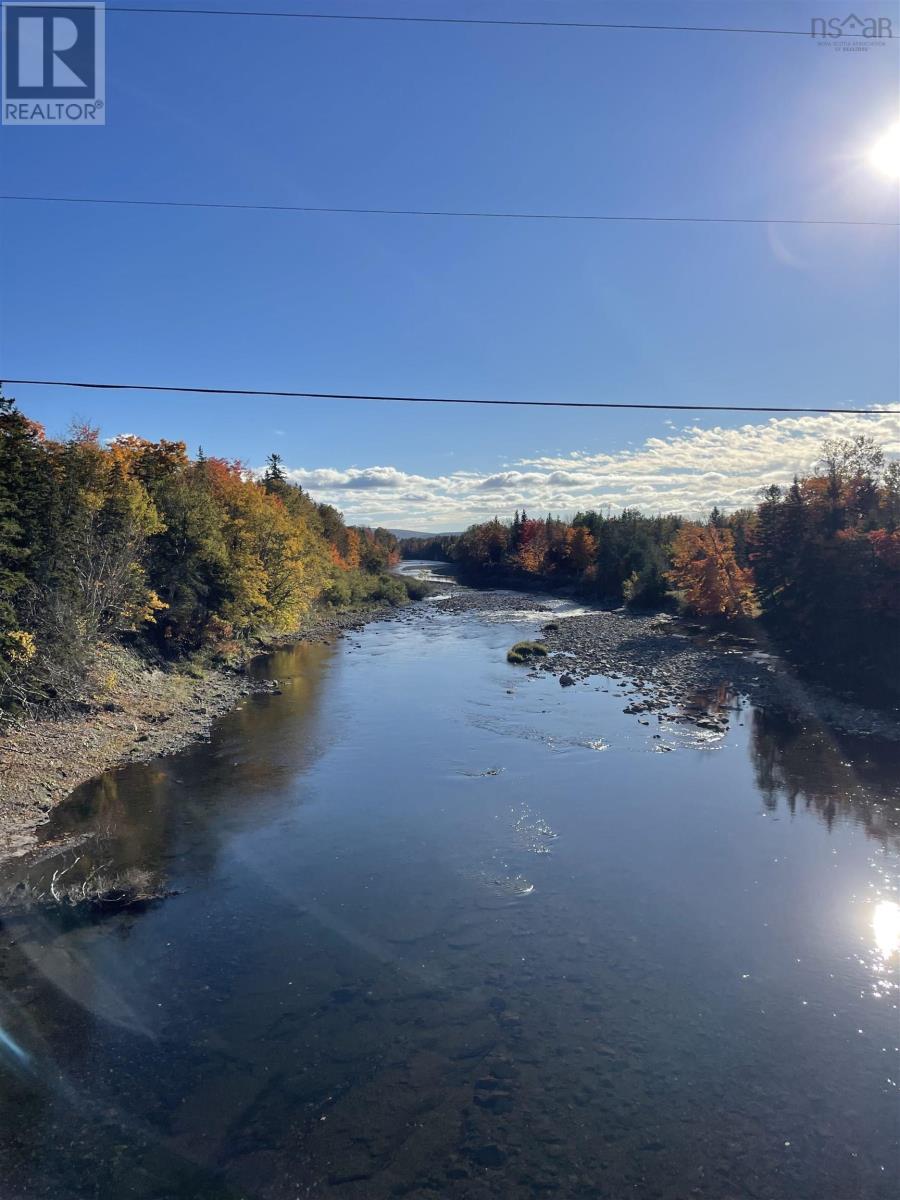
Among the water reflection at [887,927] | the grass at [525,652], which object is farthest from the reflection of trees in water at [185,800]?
the grass at [525,652]

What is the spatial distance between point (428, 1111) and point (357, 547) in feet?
258

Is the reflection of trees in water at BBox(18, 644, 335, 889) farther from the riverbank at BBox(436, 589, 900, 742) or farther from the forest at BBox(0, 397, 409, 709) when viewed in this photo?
the riverbank at BBox(436, 589, 900, 742)

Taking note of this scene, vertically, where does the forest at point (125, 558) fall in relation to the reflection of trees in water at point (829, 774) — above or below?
above

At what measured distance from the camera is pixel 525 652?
121 ft

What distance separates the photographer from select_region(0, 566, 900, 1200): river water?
693 centimetres

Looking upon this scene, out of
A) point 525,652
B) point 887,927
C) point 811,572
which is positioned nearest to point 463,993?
point 887,927

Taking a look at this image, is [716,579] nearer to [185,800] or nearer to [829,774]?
[829,774]

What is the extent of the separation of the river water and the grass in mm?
17642

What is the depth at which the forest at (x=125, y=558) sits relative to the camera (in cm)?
1900

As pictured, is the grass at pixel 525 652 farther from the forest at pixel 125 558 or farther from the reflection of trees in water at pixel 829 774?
the reflection of trees in water at pixel 829 774

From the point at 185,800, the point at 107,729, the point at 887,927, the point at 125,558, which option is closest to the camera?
the point at 887,927

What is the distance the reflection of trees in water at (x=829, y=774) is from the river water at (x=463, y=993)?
173 mm

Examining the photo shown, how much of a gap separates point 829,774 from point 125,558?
75.5 ft

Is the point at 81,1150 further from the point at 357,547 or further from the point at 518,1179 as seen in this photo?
the point at 357,547
